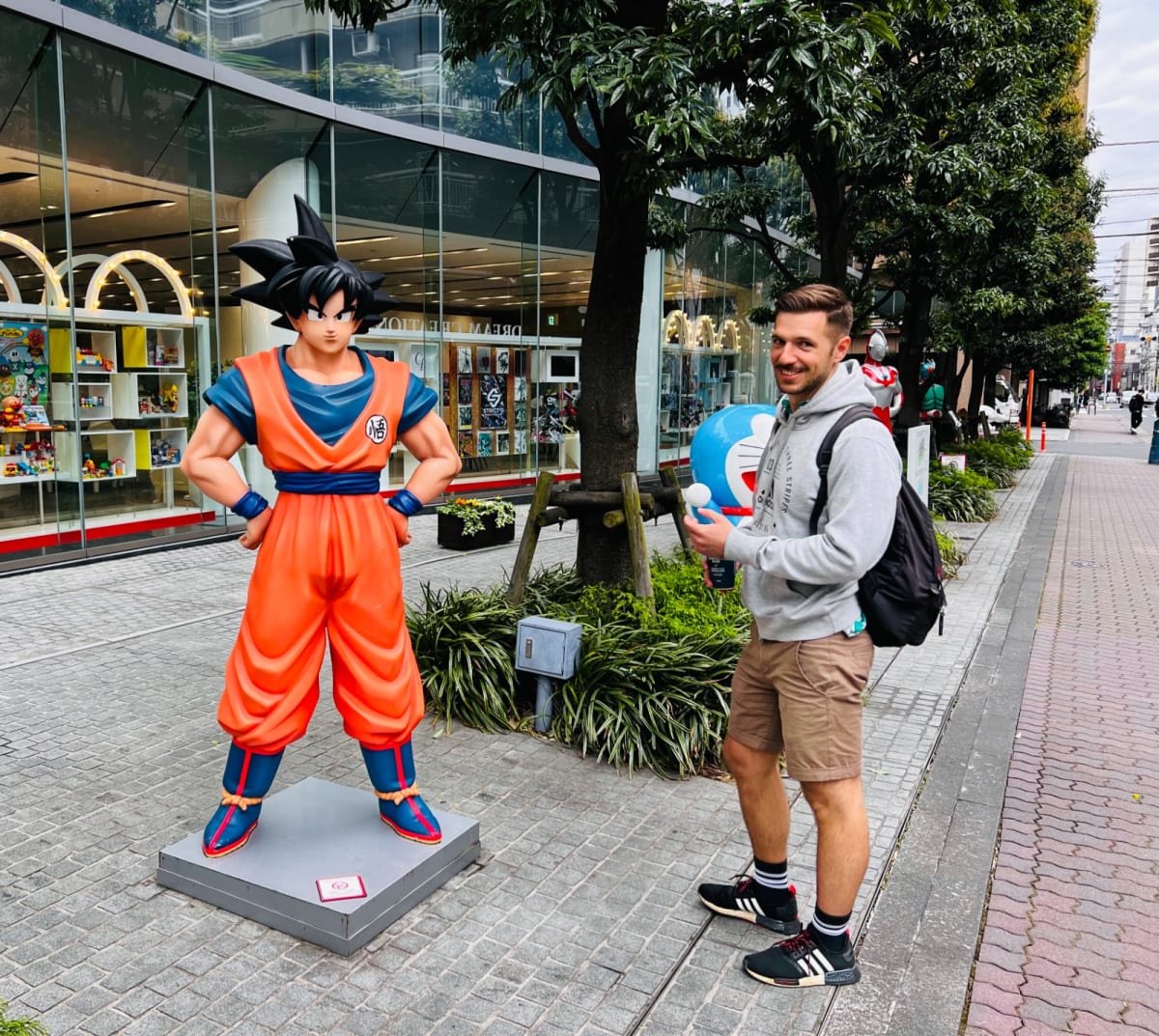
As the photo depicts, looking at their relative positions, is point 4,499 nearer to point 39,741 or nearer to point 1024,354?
point 39,741

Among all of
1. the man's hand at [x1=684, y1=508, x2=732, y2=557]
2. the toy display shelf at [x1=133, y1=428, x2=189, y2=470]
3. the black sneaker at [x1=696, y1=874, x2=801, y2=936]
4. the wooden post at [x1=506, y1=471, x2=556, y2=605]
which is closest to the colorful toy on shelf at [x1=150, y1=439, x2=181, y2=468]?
the toy display shelf at [x1=133, y1=428, x2=189, y2=470]

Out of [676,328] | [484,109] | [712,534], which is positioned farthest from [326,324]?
[676,328]

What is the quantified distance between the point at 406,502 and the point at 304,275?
88 centimetres

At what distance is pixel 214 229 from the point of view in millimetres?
11328

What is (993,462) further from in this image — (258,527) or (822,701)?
(258,527)

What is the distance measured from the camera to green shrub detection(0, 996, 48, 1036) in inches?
99.8

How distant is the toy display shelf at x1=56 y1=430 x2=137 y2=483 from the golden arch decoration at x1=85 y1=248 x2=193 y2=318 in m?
1.34

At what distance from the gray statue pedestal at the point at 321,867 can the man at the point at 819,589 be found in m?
1.21

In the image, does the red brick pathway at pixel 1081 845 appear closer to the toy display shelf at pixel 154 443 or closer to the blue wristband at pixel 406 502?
the blue wristband at pixel 406 502

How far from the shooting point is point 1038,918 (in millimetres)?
3623

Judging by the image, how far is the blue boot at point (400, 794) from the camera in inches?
146

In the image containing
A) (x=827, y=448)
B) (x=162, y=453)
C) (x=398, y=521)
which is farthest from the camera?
(x=162, y=453)

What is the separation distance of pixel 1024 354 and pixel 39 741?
25.0m

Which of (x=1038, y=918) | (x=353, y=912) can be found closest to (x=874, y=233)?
(x=1038, y=918)
